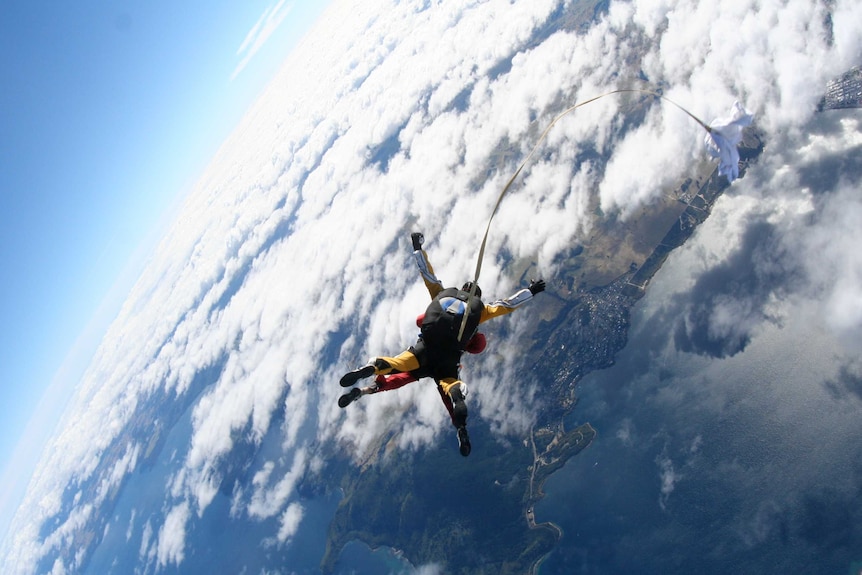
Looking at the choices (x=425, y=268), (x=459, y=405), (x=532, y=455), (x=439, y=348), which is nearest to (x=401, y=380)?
(x=439, y=348)

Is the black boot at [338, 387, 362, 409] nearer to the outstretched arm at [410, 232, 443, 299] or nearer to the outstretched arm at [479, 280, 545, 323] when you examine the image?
the outstretched arm at [479, 280, 545, 323]

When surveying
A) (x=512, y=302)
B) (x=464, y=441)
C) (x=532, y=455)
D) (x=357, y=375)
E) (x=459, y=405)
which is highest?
(x=357, y=375)

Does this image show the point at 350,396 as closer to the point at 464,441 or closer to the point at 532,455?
the point at 464,441

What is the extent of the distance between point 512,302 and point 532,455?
76124 mm

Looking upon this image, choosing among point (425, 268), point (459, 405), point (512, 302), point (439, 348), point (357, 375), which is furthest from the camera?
point (425, 268)

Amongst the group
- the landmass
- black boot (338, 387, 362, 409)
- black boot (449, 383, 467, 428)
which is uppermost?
black boot (338, 387, 362, 409)

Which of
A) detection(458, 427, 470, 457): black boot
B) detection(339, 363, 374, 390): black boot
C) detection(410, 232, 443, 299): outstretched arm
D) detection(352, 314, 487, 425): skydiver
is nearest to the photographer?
detection(458, 427, 470, 457): black boot

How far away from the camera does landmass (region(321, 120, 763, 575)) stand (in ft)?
232

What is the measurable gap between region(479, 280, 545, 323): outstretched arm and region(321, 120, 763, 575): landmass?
71524 mm

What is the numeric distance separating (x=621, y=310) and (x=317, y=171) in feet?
521

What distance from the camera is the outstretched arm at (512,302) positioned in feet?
20.5

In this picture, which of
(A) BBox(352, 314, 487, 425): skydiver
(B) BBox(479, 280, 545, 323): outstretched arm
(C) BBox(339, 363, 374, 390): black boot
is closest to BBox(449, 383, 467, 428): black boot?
(A) BBox(352, 314, 487, 425): skydiver

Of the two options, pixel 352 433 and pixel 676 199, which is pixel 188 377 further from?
pixel 676 199

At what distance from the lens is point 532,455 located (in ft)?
246
